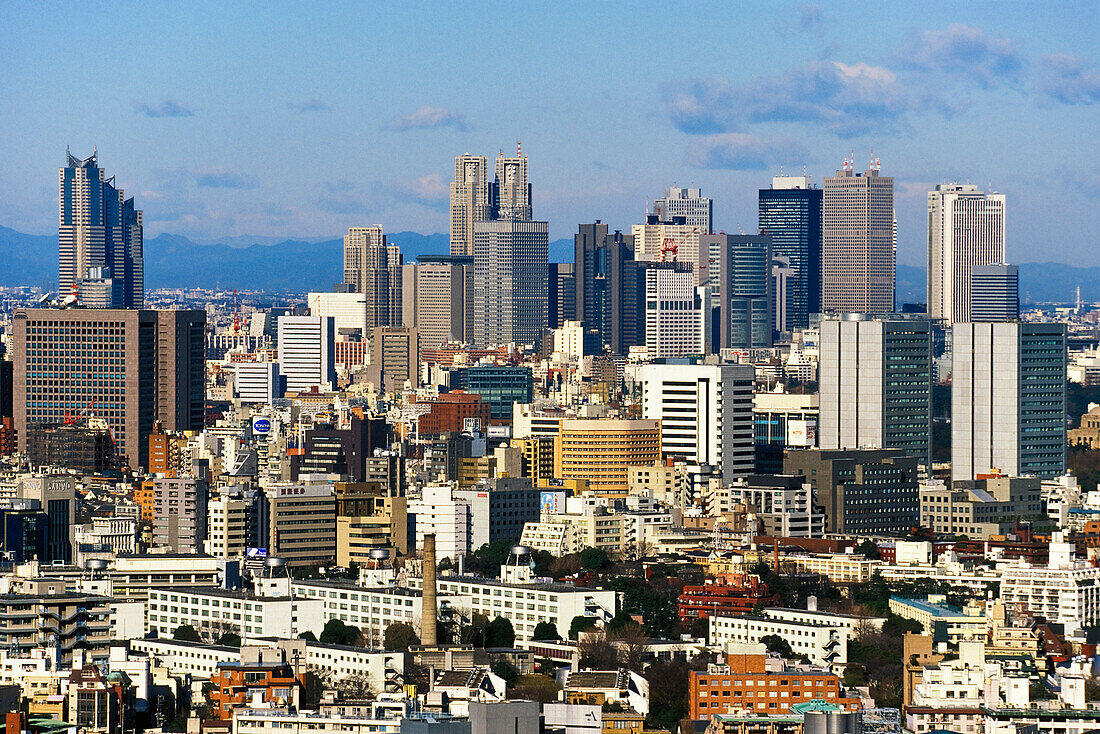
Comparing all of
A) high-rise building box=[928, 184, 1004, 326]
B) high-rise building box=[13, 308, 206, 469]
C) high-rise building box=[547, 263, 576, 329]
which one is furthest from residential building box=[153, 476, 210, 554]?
high-rise building box=[928, 184, 1004, 326]

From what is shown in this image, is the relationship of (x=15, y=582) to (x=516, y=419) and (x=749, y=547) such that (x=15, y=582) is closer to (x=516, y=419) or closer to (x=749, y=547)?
(x=749, y=547)

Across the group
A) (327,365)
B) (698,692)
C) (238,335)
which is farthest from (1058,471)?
(238,335)

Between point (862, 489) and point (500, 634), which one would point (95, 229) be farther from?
point (500, 634)

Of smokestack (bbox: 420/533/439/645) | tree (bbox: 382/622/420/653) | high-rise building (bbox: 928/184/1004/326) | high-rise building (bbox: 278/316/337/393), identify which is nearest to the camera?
tree (bbox: 382/622/420/653)

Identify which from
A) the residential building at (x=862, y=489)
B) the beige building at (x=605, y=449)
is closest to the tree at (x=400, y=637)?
the residential building at (x=862, y=489)

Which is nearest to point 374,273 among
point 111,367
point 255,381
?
point 255,381

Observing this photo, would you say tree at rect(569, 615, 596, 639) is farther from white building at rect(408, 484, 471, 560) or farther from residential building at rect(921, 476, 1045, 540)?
residential building at rect(921, 476, 1045, 540)

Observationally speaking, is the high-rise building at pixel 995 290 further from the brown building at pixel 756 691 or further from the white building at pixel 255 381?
the brown building at pixel 756 691
